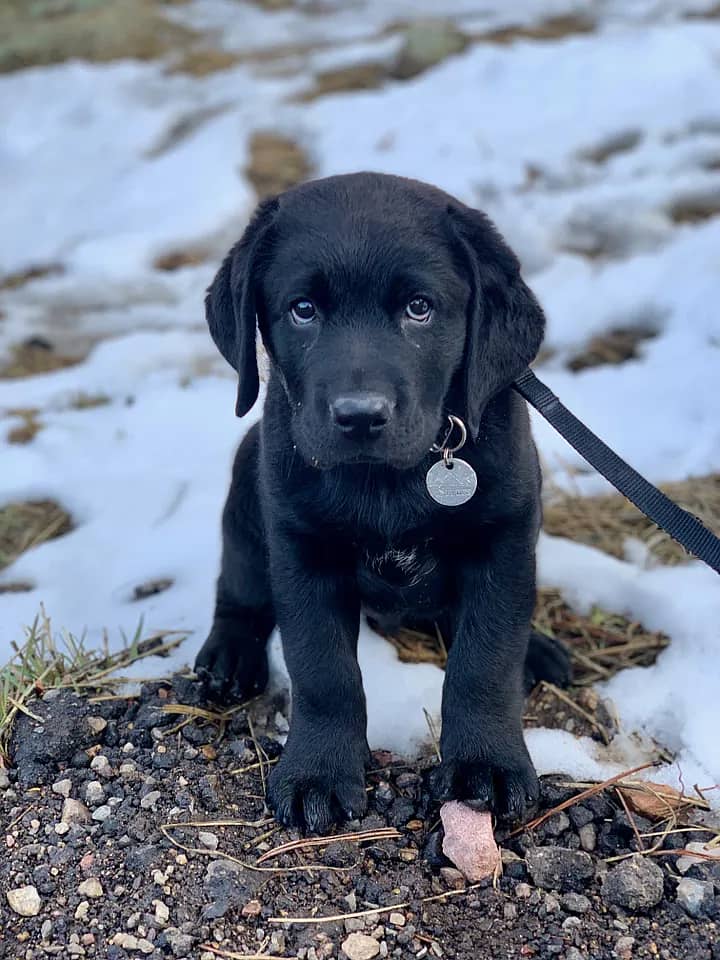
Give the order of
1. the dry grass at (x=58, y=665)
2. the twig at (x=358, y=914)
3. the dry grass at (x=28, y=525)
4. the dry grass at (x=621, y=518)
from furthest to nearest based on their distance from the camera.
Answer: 1. the dry grass at (x=28, y=525)
2. the dry grass at (x=621, y=518)
3. the dry grass at (x=58, y=665)
4. the twig at (x=358, y=914)

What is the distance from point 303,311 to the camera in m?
2.96

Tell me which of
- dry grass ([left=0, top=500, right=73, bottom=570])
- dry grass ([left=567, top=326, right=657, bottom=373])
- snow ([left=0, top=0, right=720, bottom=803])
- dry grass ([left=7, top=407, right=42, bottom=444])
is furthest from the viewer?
dry grass ([left=567, top=326, right=657, bottom=373])

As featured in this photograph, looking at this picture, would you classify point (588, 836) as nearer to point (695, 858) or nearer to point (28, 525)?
point (695, 858)

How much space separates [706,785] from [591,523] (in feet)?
5.15

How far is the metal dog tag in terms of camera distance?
115 inches

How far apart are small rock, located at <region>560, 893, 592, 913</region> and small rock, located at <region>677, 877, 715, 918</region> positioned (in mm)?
208

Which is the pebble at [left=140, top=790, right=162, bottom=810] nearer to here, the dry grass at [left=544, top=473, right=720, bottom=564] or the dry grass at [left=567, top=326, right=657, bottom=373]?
the dry grass at [left=544, top=473, right=720, bottom=564]

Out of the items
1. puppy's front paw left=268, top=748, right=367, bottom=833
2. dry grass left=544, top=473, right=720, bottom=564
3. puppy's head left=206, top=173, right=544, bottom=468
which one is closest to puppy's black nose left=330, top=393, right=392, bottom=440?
puppy's head left=206, top=173, right=544, bottom=468

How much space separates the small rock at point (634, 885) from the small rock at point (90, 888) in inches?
44.2

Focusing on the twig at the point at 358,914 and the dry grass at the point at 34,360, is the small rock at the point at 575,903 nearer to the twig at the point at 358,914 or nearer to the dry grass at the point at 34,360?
the twig at the point at 358,914

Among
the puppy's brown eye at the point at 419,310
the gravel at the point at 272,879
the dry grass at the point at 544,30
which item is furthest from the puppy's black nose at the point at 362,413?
the dry grass at the point at 544,30

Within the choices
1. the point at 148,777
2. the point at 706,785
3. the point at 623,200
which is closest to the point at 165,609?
the point at 148,777

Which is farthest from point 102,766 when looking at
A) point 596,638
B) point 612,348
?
point 612,348

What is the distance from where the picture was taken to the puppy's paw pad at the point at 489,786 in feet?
9.42
